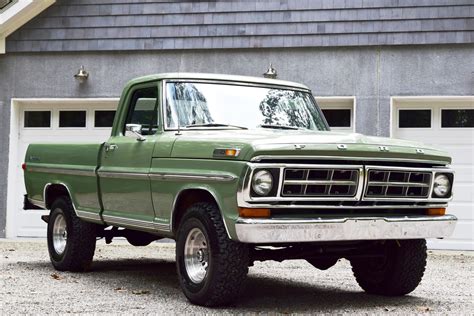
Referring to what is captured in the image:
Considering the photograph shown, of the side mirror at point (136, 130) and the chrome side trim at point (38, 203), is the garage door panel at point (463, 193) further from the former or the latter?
the side mirror at point (136, 130)

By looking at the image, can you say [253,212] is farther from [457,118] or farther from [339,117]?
[457,118]

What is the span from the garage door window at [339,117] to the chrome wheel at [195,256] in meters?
7.52

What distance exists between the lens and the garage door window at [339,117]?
14070 millimetres

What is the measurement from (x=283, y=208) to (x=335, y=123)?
25.9 feet

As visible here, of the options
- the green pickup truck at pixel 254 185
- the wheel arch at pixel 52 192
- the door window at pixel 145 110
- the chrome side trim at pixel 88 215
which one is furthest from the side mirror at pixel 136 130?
the wheel arch at pixel 52 192

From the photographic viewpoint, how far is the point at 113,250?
12789mm

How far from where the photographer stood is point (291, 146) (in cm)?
631

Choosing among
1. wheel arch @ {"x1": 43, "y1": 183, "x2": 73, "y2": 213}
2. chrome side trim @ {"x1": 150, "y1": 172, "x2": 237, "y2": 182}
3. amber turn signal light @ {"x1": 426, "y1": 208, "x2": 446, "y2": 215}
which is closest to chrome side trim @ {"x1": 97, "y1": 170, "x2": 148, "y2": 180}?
chrome side trim @ {"x1": 150, "y1": 172, "x2": 237, "y2": 182}

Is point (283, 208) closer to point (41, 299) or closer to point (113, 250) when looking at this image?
point (41, 299)

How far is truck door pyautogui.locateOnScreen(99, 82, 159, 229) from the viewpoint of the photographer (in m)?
7.66

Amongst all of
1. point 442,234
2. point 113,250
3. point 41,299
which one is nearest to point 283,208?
point 442,234

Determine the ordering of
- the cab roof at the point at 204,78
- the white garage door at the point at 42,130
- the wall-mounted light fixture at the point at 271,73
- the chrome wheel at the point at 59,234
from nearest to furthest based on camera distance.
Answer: the cab roof at the point at 204,78
the chrome wheel at the point at 59,234
the wall-mounted light fixture at the point at 271,73
the white garage door at the point at 42,130

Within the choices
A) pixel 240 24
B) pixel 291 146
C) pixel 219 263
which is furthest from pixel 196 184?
pixel 240 24

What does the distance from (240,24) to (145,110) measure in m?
6.34
